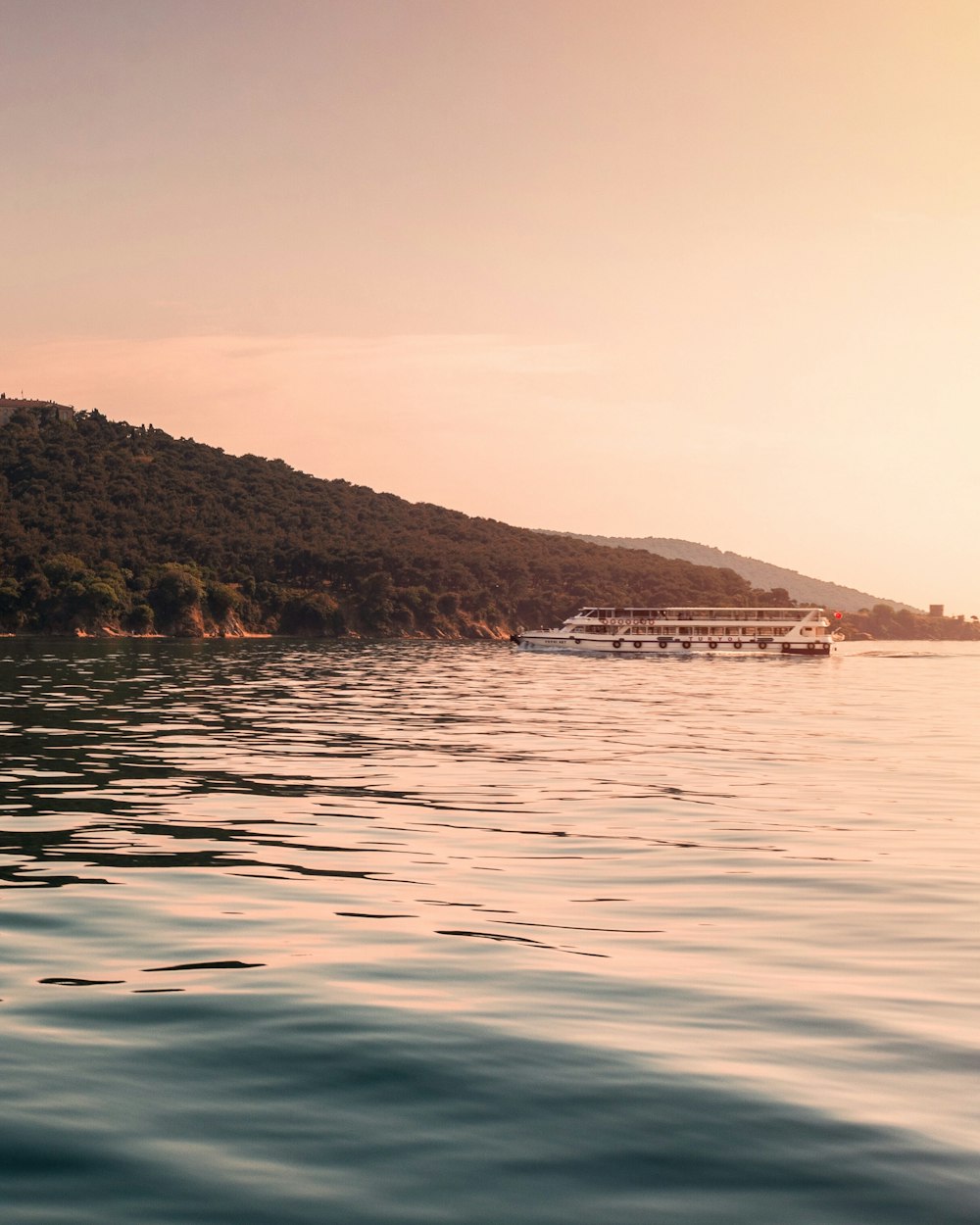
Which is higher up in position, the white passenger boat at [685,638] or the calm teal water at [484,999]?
the white passenger boat at [685,638]

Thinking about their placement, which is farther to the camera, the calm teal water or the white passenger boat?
the white passenger boat

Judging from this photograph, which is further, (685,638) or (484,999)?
(685,638)

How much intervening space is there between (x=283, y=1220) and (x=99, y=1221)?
3.23 feet

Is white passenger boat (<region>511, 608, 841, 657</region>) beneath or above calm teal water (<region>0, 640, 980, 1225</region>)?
above

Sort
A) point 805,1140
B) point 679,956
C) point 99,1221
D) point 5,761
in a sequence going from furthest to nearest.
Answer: point 5,761 < point 679,956 < point 805,1140 < point 99,1221

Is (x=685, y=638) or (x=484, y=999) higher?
(x=685, y=638)

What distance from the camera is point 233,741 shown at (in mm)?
40688

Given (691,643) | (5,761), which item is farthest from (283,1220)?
(691,643)

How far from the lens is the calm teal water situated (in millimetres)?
8137

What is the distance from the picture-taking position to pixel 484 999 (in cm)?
1238

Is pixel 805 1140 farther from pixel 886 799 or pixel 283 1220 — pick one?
pixel 886 799

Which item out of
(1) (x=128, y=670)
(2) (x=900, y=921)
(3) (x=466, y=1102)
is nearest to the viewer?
(3) (x=466, y=1102)

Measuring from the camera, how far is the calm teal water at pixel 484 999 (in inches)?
320

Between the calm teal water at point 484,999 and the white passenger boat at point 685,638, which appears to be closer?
the calm teal water at point 484,999
